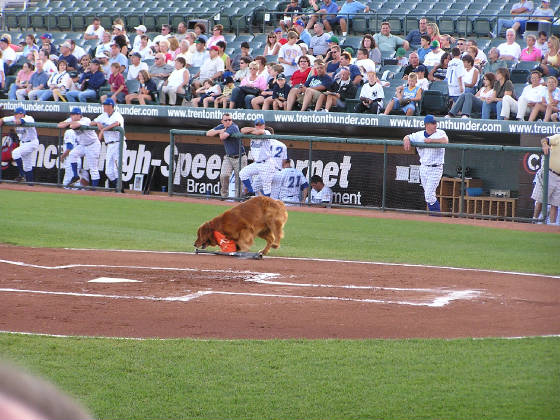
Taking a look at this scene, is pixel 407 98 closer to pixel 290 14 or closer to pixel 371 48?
pixel 371 48

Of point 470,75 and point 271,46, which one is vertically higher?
point 271,46

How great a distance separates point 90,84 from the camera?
22891 millimetres

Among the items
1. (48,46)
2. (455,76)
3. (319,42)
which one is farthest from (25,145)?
(455,76)

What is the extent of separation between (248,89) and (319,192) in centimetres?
333

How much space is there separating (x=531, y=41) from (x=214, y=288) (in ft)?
38.1

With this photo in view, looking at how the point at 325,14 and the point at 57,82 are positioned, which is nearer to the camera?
the point at 325,14

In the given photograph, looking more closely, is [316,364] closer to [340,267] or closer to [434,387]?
[434,387]

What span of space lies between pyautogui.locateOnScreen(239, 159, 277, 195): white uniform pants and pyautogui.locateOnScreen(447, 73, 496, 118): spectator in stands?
3.90 m

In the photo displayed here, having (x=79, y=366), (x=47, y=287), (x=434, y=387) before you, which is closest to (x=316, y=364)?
(x=434, y=387)

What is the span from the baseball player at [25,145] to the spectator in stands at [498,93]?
1119 cm

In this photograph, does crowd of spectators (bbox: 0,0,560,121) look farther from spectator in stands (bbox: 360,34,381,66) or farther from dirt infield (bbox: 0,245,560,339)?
dirt infield (bbox: 0,245,560,339)

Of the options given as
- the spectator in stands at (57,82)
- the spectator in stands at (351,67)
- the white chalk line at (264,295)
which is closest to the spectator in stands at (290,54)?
the spectator in stands at (351,67)

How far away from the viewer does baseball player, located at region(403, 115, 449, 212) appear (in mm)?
16641

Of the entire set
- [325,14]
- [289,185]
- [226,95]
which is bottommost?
[289,185]
